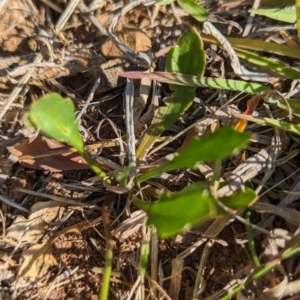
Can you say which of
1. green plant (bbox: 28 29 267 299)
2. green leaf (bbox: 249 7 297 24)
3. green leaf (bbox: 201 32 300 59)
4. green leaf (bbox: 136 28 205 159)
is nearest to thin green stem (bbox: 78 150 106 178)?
green plant (bbox: 28 29 267 299)

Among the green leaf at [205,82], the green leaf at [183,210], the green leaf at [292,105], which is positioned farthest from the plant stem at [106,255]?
the green leaf at [292,105]

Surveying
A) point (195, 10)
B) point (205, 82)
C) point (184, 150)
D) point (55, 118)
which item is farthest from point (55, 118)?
point (195, 10)

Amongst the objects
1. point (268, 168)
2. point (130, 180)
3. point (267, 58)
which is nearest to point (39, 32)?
point (130, 180)

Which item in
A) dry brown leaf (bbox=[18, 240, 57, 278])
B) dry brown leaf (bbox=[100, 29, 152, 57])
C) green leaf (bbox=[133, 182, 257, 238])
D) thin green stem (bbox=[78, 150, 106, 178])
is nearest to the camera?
green leaf (bbox=[133, 182, 257, 238])

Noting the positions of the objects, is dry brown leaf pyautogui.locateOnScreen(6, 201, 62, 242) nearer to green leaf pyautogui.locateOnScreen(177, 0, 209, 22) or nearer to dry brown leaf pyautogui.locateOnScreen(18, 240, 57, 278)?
dry brown leaf pyautogui.locateOnScreen(18, 240, 57, 278)

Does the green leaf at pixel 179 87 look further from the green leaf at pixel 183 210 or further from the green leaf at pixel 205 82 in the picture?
the green leaf at pixel 183 210

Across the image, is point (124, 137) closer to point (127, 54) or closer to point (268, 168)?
point (127, 54)
